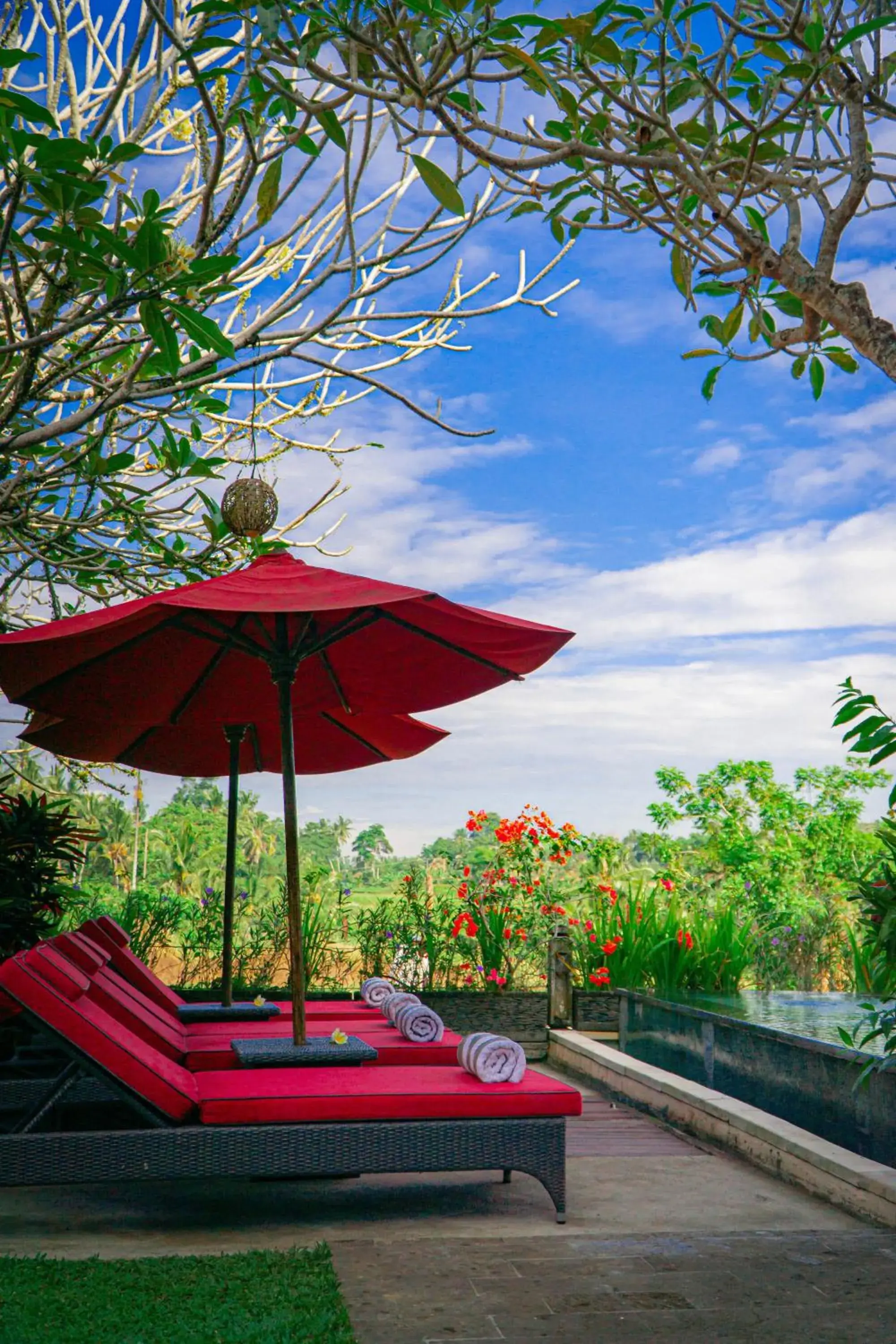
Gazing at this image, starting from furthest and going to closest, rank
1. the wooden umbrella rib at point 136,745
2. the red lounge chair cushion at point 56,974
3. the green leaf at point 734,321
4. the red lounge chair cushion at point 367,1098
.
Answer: the wooden umbrella rib at point 136,745, the green leaf at point 734,321, the red lounge chair cushion at point 367,1098, the red lounge chair cushion at point 56,974

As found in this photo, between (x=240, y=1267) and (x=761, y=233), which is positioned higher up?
(x=761, y=233)

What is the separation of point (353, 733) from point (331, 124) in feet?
13.7

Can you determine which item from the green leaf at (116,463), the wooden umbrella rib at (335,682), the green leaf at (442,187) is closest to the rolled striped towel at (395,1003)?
the wooden umbrella rib at (335,682)

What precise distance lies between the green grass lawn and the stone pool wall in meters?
2.60

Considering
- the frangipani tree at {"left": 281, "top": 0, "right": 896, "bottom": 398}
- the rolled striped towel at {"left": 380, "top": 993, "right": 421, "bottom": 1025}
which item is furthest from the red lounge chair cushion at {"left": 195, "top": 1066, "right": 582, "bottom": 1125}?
the frangipani tree at {"left": 281, "top": 0, "right": 896, "bottom": 398}

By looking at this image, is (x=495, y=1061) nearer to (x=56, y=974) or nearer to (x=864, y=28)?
(x=56, y=974)

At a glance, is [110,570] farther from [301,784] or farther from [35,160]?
[301,784]

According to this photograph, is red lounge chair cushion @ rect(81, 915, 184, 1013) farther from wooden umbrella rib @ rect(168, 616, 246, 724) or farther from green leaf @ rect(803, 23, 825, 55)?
green leaf @ rect(803, 23, 825, 55)

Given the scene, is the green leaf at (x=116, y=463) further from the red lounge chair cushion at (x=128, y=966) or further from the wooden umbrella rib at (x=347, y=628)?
the red lounge chair cushion at (x=128, y=966)

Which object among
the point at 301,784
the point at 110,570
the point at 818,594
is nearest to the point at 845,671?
the point at 110,570

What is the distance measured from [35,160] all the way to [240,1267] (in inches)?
138

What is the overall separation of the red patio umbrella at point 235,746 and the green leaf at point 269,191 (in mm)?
2951

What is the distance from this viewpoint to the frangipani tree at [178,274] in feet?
11.9

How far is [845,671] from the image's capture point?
4227 mm
